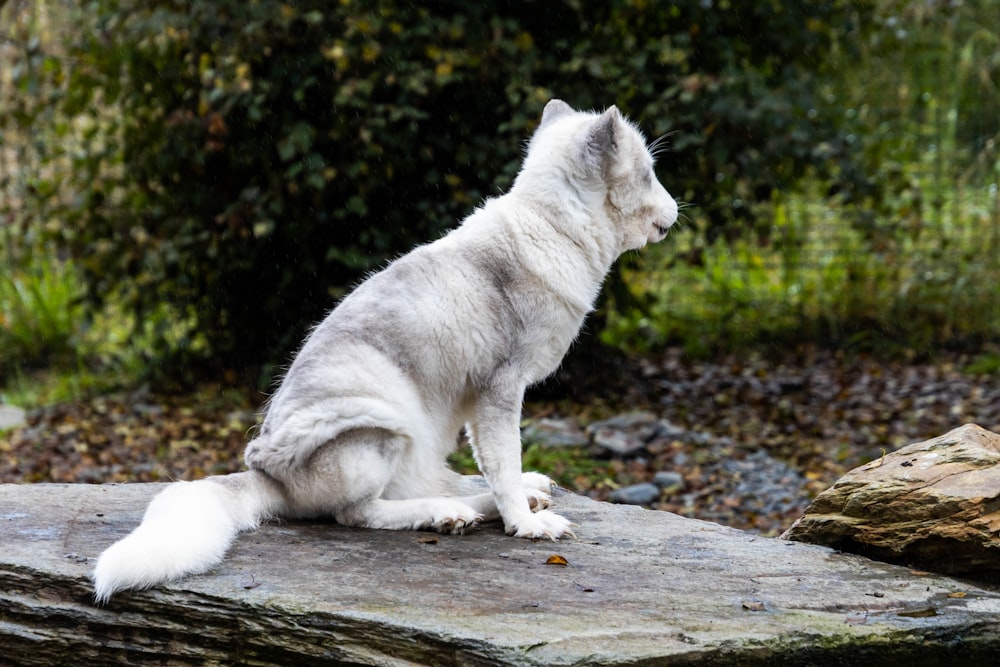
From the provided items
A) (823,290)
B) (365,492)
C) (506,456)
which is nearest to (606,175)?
(506,456)

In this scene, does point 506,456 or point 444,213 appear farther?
point 444,213

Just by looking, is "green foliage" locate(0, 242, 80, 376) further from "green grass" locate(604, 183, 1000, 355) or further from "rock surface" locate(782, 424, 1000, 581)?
"rock surface" locate(782, 424, 1000, 581)

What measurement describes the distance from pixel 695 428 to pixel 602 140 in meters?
Answer: 4.04

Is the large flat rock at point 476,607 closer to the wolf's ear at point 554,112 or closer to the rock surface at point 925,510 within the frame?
the rock surface at point 925,510

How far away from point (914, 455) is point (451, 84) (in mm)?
4421

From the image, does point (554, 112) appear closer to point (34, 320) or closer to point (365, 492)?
point (365, 492)

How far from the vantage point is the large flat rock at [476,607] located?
10.1ft

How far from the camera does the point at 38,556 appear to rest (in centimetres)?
354

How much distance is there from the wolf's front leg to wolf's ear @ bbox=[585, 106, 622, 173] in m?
0.91

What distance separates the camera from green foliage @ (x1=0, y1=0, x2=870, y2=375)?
7.29 m

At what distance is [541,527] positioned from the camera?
3.98 m

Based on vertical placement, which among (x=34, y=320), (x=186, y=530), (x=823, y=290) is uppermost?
(x=823, y=290)

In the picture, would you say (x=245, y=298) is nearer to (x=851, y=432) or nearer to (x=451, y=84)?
(x=451, y=84)

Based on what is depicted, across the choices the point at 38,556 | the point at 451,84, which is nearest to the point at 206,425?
the point at 451,84
